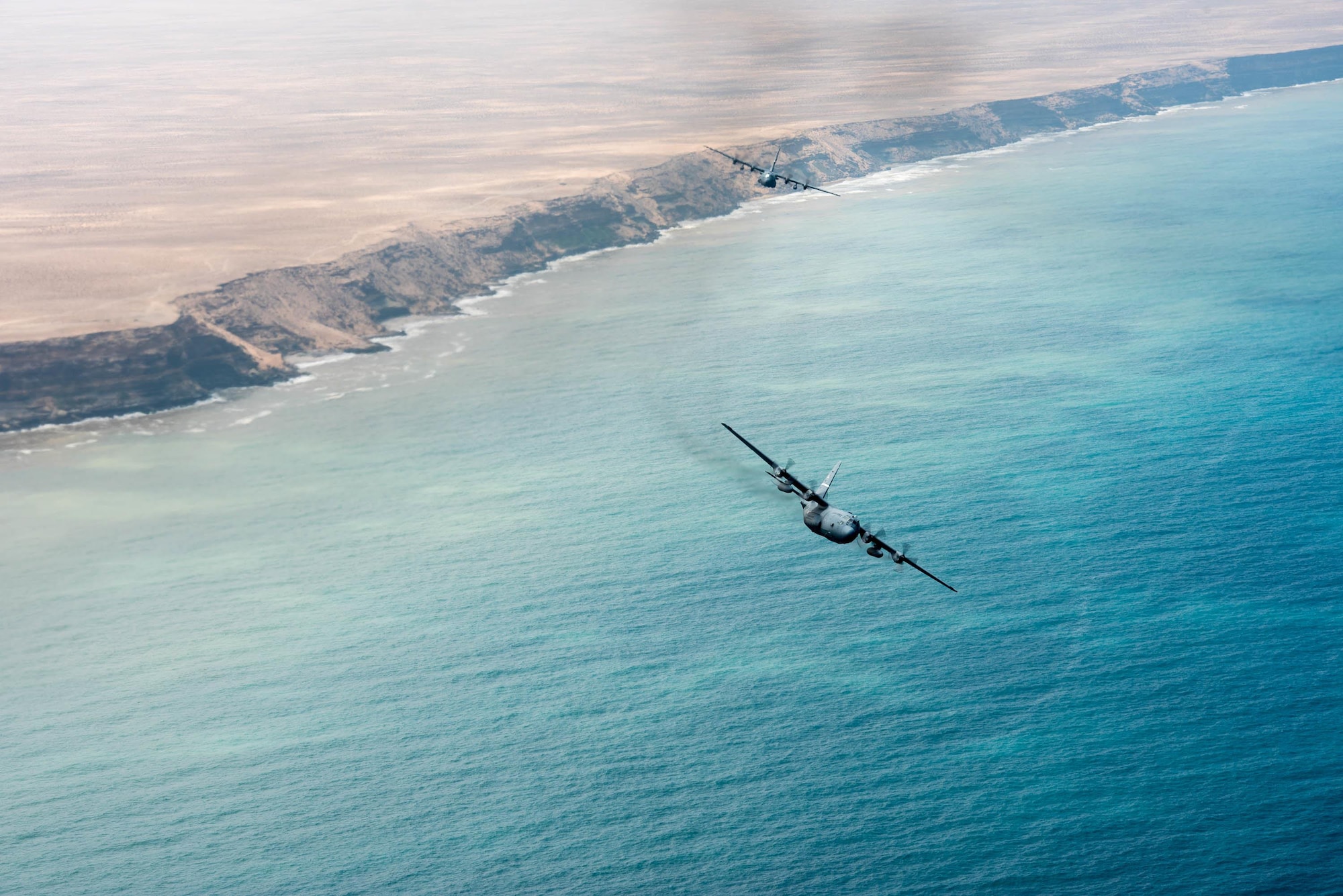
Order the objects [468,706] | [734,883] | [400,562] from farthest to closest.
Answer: [400,562]
[468,706]
[734,883]

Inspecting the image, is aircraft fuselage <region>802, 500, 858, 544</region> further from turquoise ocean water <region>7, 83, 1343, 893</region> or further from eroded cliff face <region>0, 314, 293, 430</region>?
eroded cliff face <region>0, 314, 293, 430</region>

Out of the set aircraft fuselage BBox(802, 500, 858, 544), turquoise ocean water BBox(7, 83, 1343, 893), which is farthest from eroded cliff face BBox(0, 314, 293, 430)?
aircraft fuselage BBox(802, 500, 858, 544)

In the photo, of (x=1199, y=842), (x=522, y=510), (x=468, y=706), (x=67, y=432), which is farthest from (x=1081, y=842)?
(x=67, y=432)

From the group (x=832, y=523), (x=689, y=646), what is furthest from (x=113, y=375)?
(x=832, y=523)

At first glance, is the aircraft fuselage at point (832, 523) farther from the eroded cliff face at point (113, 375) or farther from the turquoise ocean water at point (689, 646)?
the eroded cliff face at point (113, 375)

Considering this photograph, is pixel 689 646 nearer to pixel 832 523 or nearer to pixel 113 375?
pixel 832 523

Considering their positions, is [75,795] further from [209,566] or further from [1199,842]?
[1199,842]

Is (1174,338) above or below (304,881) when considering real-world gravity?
above
